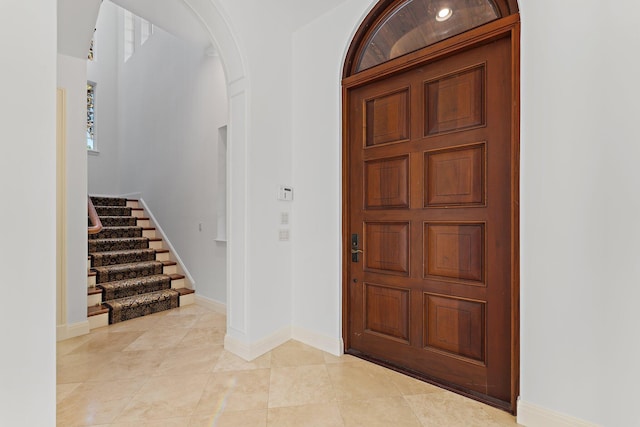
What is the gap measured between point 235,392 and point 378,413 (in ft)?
3.06

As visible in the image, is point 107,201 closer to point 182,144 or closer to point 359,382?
point 182,144

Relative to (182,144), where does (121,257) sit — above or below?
below

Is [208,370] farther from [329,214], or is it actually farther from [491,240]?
[491,240]

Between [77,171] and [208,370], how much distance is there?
234 centimetres

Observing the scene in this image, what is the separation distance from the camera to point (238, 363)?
2244 millimetres

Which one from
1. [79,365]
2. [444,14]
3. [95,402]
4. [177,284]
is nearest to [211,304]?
[177,284]

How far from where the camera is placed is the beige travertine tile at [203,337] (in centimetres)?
259

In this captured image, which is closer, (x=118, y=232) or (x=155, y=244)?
(x=118, y=232)

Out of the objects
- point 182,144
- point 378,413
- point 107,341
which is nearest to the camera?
point 378,413

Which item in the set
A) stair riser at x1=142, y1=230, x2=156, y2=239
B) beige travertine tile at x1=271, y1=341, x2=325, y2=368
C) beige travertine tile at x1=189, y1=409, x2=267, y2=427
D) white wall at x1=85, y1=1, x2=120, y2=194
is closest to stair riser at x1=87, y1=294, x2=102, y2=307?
stair riser at x1=142, y1=230, x2=156, y2=239
